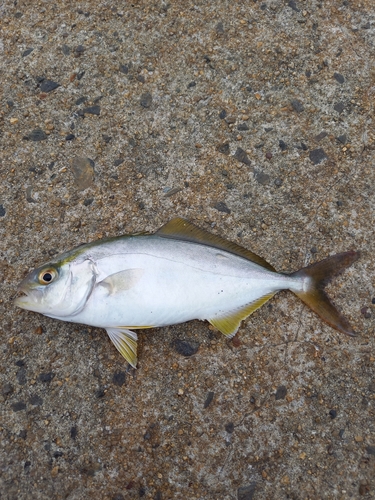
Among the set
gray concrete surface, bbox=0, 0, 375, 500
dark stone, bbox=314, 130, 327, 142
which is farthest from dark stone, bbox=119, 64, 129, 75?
dark stone, bbox=314, 130, 327, 142

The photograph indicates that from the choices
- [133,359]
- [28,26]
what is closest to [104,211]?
[133,359]

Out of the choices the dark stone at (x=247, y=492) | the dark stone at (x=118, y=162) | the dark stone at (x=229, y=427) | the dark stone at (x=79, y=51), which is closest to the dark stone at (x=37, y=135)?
the dark stone at (x=118, y=162)

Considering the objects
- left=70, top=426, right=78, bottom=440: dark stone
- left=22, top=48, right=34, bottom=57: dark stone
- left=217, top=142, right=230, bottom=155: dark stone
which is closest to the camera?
left=70, top=426, right=78, bottom=440: dark stone

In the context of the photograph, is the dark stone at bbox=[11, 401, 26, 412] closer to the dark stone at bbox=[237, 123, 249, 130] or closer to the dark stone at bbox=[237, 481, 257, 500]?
the dark stone at bbox=[237, 481, 257, 500]

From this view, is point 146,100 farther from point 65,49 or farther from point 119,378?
point 119,378

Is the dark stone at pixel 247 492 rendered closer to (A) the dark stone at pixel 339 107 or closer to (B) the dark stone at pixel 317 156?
(B) the dark stone at pixel 317 156

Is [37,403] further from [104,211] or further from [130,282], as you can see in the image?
[104,211]
